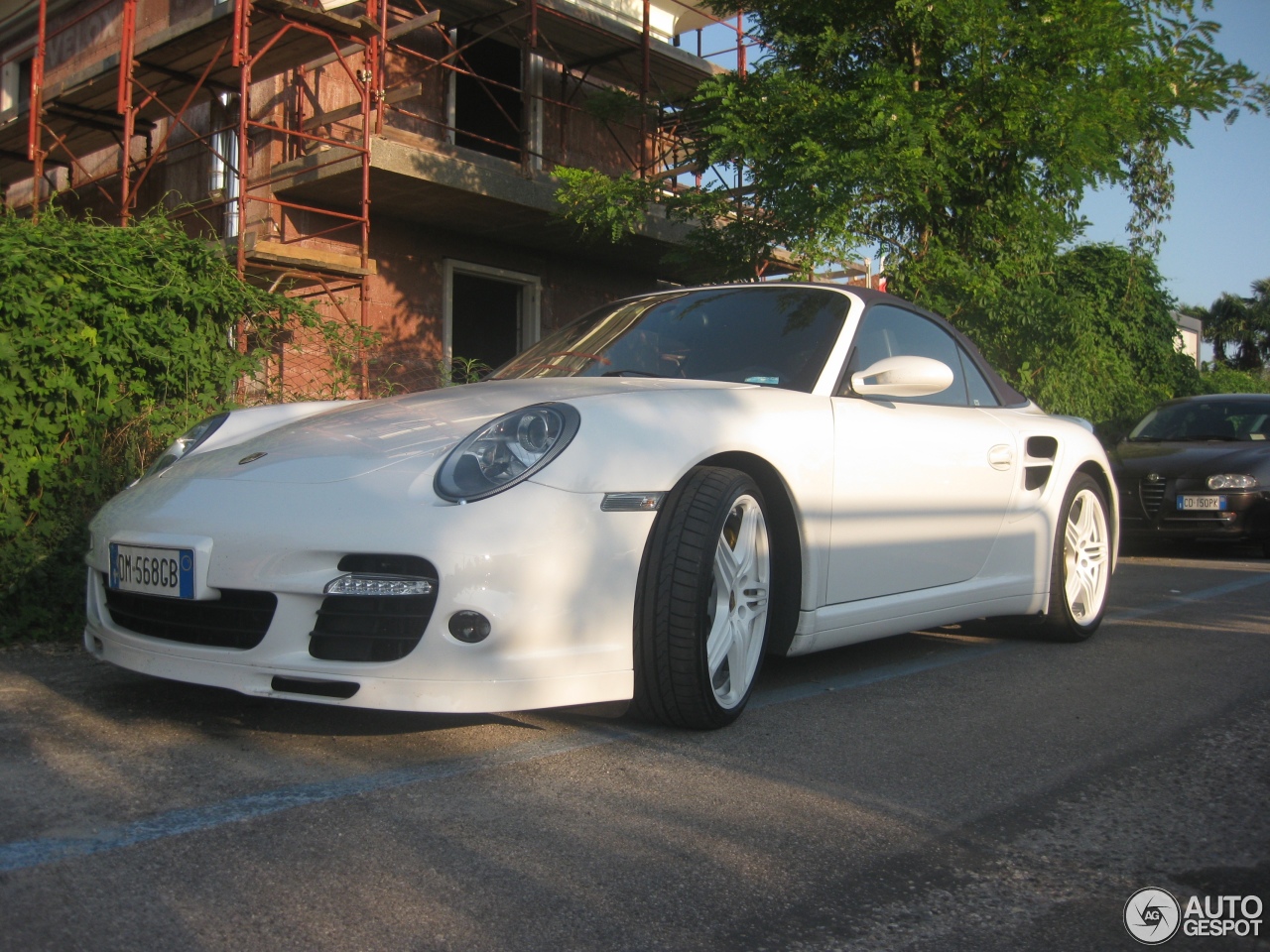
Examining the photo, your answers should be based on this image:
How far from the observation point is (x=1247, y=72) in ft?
30.4

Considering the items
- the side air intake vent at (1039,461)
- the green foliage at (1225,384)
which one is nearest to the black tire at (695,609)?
the side air intake vent at (1039,461)

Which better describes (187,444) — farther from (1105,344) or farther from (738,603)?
(1105,344)

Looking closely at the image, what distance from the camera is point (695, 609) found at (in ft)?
9.98

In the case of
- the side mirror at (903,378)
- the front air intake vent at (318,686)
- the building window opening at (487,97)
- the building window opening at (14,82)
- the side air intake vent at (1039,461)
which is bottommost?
the front air intake vent at (318,686)

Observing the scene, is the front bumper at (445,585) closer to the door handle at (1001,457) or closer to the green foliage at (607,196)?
the door handle at (1001,457)

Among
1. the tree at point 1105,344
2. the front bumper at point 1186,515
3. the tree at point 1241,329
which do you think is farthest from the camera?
the tree at point 1241,329

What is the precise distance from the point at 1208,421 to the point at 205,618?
9689mm

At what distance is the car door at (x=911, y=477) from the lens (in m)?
3.74

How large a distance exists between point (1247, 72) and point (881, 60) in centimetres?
304

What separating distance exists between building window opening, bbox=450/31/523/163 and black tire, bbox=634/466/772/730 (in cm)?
1087

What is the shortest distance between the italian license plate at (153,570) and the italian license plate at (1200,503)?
827 centimetres

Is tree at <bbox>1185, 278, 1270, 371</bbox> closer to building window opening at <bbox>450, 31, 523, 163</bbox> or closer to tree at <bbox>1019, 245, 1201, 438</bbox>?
tree at <bbox>1019, 245, 1201, 438</bbox>

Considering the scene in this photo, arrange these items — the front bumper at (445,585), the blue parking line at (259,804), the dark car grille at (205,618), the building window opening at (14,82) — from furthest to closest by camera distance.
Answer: the building window opening at (14,82) → the dark car grille at (205,618) → the front bumper at (445,585) → the blue parking line at (259,804)

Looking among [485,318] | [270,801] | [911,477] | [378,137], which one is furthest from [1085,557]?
[485,318]
